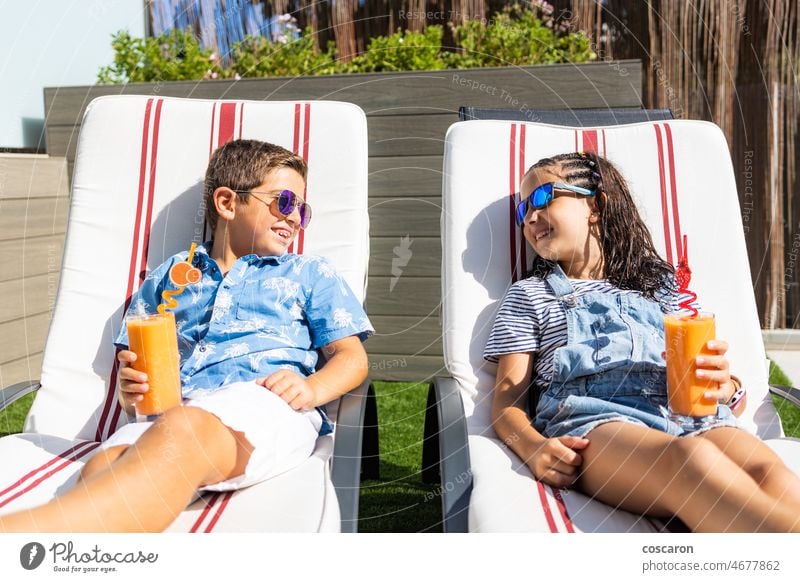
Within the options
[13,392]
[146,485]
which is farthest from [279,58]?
[146,485]

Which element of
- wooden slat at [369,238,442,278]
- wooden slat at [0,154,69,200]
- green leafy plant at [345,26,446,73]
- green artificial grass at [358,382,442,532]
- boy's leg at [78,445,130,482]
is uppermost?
green leafy plant at [345,26,446,73]

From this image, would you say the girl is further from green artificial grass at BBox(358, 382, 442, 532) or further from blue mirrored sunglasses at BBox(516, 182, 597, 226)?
green artificial grass at BBox(358, 382, 442, 532)

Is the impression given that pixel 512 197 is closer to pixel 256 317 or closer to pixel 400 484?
pixel 256 317

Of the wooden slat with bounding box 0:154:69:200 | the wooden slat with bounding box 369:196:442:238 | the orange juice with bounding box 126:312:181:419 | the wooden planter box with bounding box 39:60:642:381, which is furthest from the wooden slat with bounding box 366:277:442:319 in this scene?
the orange juice with bounding box 126:312:181:419

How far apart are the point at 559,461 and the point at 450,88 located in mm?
2082

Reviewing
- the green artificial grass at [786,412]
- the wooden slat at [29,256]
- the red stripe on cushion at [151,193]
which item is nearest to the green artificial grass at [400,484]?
the red stripe on cushion at [151,193]

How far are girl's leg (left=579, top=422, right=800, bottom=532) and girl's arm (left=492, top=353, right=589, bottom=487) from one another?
0.05 metres

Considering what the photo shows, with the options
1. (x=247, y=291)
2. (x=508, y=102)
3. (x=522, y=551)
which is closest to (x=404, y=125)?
(x=508, y=102)

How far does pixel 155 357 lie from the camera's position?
1.74 metres

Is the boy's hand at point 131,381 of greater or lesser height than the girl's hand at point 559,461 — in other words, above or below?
→ above

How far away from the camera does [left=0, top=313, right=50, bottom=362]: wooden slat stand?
137 inches

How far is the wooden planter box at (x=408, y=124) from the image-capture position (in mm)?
3232

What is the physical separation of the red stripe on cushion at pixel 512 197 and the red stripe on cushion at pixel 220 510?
1.05 m

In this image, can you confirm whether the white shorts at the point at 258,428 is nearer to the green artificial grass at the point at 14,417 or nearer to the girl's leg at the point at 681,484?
the girl's leg at the point at 681,484
